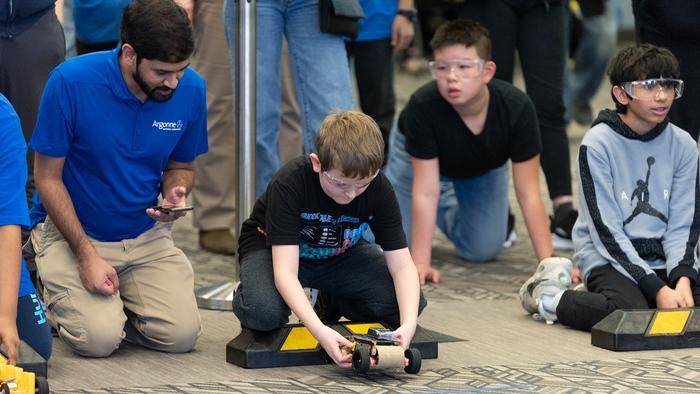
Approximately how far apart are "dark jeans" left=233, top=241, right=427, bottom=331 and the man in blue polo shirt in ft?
0.80

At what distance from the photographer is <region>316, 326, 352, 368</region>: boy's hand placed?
3.48 metres

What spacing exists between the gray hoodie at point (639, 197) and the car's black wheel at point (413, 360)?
3.31 feet

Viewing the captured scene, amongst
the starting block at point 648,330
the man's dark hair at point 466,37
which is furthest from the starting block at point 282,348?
the man's dark hair at point 466,37

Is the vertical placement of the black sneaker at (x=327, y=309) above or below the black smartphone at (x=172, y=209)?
below

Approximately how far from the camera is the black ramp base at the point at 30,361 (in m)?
3.28

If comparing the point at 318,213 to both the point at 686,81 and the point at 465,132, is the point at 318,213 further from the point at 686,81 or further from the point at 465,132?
the point at 686,81

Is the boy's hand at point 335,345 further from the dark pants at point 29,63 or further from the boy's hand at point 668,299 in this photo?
the dark pants at point 29,63

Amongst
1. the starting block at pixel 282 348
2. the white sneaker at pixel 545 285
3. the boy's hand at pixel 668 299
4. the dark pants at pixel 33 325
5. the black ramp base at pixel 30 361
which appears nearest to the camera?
the black ramp base at pixel 30 361

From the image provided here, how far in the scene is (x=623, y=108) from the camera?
440 cm

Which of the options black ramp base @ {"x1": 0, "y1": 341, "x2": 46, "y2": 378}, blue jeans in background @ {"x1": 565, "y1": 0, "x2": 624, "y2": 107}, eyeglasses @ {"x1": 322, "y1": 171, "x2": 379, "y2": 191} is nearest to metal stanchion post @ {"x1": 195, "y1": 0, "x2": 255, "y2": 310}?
eyeglasses @ {"x1": 322, "y1": 171, "x2": 379, "y2": 191}

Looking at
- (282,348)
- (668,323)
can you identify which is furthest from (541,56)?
(282,348)

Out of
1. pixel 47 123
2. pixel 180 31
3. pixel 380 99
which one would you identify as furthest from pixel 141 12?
pixel 380 99

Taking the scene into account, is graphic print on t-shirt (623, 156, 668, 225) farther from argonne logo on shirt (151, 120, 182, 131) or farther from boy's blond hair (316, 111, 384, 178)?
argonne logo on shirt (151, 120, 182, 131)

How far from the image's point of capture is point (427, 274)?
195 inches
